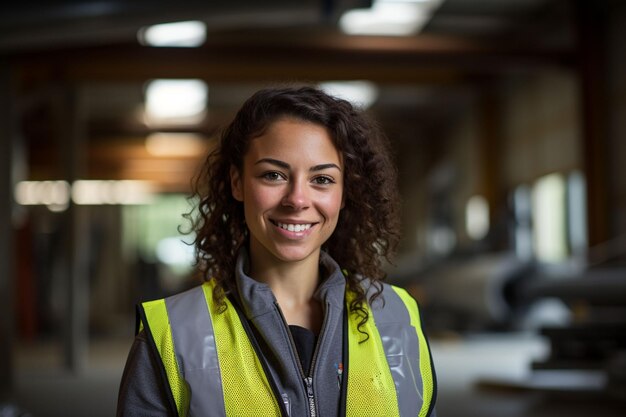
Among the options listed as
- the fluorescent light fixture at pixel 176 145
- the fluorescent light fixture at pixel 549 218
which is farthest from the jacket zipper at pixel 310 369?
the fluorescent light fixture at pixel 176 145

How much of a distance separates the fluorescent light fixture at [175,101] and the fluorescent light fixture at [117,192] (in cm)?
654

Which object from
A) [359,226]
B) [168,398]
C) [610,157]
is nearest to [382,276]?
[359,226]

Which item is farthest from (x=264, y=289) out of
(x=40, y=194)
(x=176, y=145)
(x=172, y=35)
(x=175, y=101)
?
(x=40, y=194)

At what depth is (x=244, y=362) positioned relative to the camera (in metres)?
1.70

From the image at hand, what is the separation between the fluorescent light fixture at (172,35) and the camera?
13242 mm

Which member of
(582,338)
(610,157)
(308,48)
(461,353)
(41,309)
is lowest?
(41,309)

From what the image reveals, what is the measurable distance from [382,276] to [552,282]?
7.40 m

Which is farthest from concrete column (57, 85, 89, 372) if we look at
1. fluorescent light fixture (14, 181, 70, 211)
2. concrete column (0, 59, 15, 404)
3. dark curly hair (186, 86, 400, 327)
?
fluorescent light fixture (14, 181, 70, 211)

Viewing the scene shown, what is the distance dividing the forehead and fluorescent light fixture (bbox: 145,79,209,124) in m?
15.9

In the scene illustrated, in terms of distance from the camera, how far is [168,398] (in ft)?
5.42

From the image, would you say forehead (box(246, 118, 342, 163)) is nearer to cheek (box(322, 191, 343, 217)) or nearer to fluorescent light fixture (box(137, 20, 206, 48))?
cheek (box(322, 191, 343, 217))

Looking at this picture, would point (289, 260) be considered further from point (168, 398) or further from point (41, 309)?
point (41, 309)

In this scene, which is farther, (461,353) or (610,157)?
(610,157)

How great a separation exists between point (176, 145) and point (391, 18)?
12.6 metres
